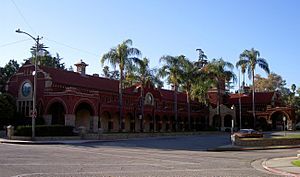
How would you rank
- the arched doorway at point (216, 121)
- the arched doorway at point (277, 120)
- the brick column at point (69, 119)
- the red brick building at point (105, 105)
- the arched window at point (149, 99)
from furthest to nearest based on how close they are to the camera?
the arched doorway at point (216, 121) < the arched doorway at point (277, 120) < the arched window at point (149, 99) < the red brick building at point (105, 105) < the brick column at point (69, 119)

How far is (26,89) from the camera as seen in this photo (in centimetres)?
5681

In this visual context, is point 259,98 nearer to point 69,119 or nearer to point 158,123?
point 158,123

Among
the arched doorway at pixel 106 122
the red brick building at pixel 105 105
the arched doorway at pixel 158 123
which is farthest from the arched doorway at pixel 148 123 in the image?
the arched doorway at pixel 106 122

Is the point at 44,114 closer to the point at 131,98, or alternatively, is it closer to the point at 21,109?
the point at 21,109

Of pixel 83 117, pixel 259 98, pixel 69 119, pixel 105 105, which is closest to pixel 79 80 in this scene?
pixel 105 105

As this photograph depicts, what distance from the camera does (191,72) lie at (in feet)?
210

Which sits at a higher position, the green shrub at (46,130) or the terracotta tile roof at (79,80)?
the terracotta tile roof at (79,80)

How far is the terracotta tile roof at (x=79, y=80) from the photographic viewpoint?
57.2 meters

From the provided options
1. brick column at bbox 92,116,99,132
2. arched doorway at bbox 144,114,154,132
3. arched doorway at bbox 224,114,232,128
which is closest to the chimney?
brick column at bbox 92,116,99,132

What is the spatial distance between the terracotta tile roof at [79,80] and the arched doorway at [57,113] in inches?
142

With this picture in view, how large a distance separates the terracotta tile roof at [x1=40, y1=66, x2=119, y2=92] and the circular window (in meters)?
3.11

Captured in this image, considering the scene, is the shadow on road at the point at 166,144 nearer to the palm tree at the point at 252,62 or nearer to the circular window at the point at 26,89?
the circular window at the point at 26,89

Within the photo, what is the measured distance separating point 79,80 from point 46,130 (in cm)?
1934

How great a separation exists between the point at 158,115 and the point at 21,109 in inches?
998
